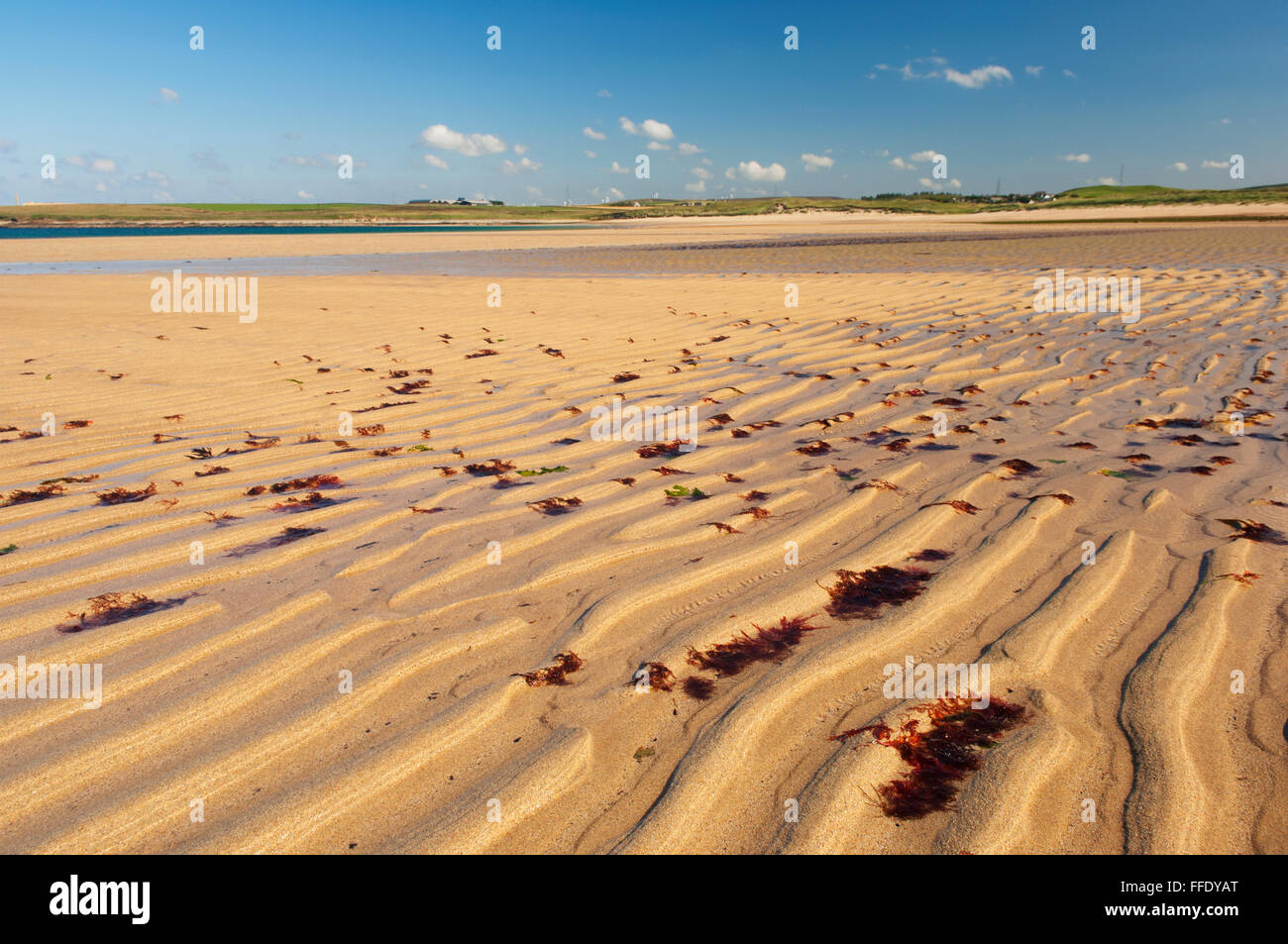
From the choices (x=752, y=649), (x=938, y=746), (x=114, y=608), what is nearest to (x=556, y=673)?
(x=752, y=649)

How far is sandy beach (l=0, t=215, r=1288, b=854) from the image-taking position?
6.45 ft

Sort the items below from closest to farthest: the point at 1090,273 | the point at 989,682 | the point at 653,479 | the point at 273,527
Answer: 1. the point at 989,682
2. the point at 273,527
3. the point at 653,479
4. the point at 1090,273

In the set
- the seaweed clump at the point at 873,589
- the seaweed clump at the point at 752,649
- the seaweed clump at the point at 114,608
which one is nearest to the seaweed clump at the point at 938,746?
the seaweed clump at the point at 752,649

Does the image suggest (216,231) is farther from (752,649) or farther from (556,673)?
(752,649)

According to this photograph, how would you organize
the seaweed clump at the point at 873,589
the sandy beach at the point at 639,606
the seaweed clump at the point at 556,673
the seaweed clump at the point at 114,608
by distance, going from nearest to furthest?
the sandy beach at the point at 639,606, the seaweed clump at the point at 556,673, the seaweed clump at the point at 114,608, the seaweed clump at the point at 873,589

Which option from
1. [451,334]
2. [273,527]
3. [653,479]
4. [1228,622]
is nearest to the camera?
[1228,622]

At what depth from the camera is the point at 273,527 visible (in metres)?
3.63

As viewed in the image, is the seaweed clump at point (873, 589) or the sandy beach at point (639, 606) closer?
the sandy beach at point (639, 606)

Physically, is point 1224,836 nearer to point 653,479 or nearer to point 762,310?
point 653,479

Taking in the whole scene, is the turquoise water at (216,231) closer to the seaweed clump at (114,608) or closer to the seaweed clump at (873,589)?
the seaweed clump at (114,608)

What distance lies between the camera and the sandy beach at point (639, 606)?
197 cm

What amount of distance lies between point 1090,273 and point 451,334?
1190 cm

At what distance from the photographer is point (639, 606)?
116 inches
